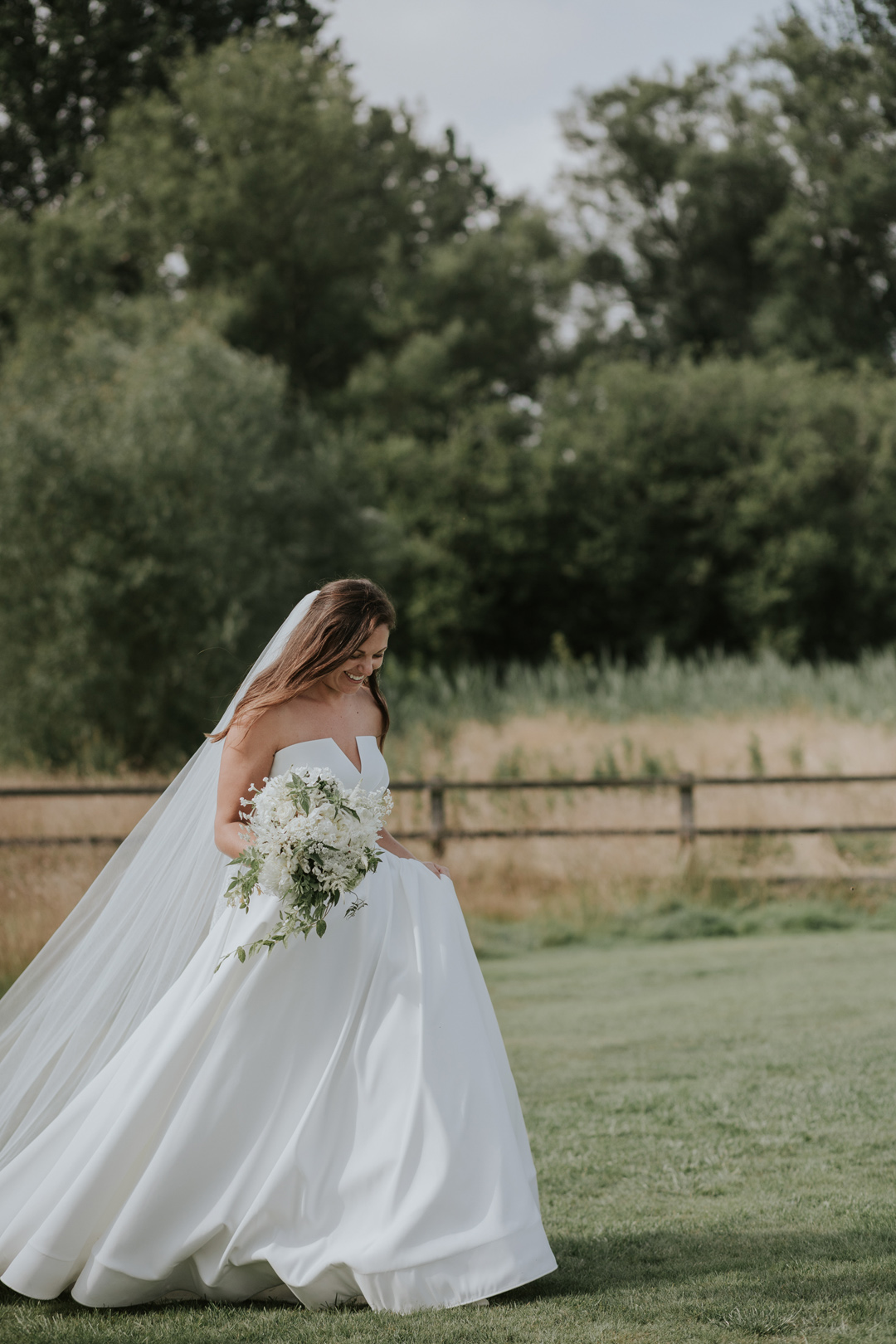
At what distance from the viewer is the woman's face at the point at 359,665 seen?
4070mm

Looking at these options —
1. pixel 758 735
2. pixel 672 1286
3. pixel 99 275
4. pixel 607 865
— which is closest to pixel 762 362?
pixel 99 275

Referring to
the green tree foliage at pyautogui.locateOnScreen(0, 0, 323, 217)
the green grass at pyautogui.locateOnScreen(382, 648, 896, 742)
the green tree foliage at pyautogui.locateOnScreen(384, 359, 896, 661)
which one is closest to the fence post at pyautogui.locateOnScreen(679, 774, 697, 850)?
the green grass at pyautogui.locateOnScreen(382, 648, 896, 742)

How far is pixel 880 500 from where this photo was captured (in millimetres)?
33094

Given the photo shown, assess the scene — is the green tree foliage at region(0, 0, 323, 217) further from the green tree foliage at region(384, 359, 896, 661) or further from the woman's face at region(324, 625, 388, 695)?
the woman's face at region(324, 625, 388, 695)

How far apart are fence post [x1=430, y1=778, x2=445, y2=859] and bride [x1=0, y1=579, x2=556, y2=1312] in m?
8.57

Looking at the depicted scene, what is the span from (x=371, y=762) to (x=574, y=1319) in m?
1.64

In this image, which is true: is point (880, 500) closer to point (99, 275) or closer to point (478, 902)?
point (99, 275)

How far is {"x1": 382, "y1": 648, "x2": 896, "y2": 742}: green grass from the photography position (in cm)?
1759

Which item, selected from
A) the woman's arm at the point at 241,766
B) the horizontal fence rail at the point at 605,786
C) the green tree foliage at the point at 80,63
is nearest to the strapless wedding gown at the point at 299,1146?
the woman's arm at the point at 241,766

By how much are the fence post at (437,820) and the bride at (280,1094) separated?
857cm

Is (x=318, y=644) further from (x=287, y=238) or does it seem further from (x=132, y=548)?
(x=287, y=238)

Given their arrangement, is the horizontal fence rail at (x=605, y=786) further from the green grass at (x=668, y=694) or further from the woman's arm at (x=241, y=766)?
the woman's arm at (x=241, y=766)

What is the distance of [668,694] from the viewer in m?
18.7

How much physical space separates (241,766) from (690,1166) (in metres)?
2.51
